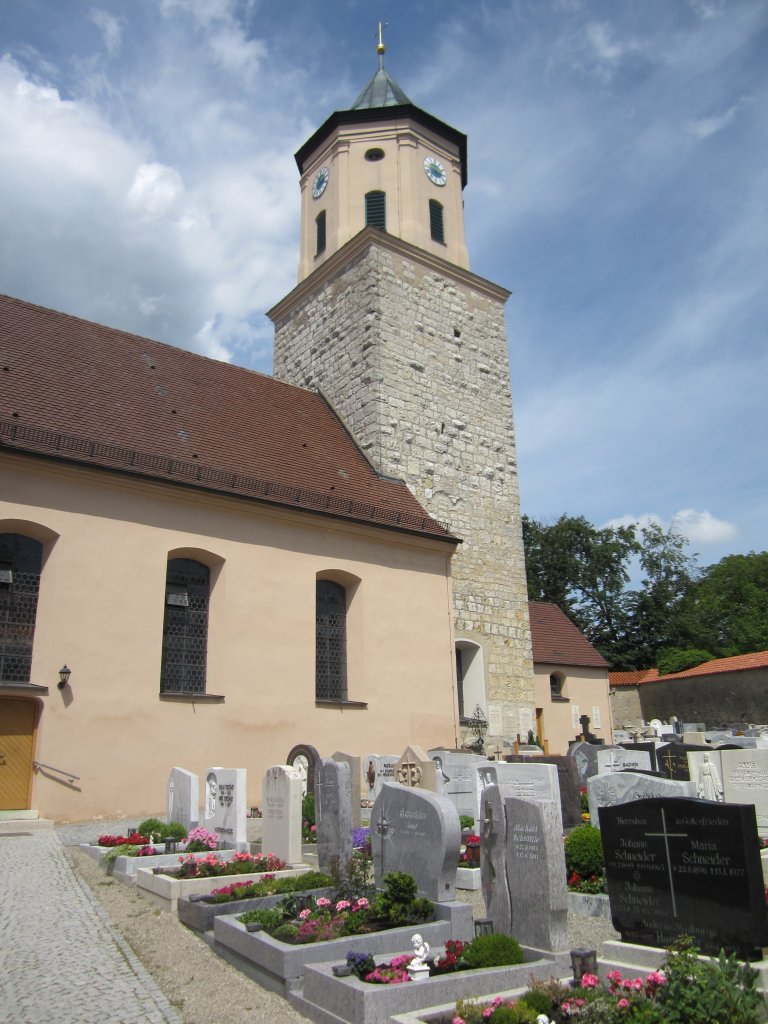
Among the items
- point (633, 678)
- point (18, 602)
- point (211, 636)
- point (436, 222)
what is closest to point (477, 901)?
point (211, 636)

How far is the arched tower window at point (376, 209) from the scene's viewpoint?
70.6 feet

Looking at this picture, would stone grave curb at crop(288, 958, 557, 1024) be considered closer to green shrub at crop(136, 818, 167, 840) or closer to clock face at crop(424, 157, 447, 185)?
green shrub at crop(136, 818, 167, 840)

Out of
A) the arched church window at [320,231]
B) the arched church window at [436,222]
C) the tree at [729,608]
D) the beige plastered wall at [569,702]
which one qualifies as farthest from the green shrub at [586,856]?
the tree at [729,608]

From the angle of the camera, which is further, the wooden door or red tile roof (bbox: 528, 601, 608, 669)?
red tile roof (bbox: 528, 601, 608, 669)

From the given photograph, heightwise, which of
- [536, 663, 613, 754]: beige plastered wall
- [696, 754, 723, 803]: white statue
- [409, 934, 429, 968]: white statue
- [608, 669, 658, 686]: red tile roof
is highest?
[608, 669, 658, 686]: red tile roof

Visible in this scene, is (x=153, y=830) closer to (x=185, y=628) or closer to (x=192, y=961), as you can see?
(x=192, y=961)

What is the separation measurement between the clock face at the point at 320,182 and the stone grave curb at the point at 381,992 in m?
21.6

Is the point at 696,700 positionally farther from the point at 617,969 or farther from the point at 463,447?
the point at 617,969

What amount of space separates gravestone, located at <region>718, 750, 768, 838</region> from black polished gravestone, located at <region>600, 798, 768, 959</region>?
6.12 metres

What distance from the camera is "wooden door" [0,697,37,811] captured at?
11.4 meters

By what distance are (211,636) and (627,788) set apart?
800cm

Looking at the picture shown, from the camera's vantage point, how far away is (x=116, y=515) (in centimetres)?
1310

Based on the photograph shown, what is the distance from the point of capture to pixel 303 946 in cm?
508

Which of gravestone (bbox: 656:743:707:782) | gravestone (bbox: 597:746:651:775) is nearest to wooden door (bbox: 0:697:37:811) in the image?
gravestone (bbox: 597:746:651:775)
